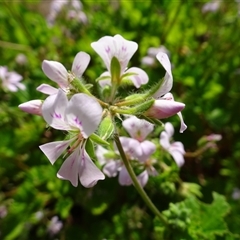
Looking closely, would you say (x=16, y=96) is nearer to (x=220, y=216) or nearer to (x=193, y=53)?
(x=193, y=53)

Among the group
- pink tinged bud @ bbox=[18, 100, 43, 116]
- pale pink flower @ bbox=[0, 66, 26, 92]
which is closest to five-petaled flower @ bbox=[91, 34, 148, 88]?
pink tinged bud @ bbox=[18, 100, 43, 116]

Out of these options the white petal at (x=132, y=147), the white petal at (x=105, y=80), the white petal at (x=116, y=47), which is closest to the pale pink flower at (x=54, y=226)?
the white petal at (x=132, y=147)

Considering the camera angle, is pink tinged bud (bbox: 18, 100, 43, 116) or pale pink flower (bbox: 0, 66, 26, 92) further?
pale pink flower (bbox: 0, 66, 26, 92)

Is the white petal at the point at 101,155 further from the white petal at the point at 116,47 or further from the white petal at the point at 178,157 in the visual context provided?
the white petal at the point at 116,47

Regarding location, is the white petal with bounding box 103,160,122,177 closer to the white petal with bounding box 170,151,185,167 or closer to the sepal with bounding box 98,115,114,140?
the white petal with bounding box 170,151,185,167

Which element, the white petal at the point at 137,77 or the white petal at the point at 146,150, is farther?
the white petal at the point at 146,150
